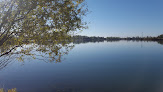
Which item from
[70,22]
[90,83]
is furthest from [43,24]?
[90,83]

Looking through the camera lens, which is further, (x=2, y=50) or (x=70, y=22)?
(x=2, y=50)

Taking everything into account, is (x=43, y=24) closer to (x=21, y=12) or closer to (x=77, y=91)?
(x=21, y=12)

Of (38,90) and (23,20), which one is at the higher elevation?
(23,20)

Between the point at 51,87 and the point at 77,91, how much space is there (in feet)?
13.7

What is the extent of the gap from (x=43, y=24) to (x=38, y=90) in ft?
39.0

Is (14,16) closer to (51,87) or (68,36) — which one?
(68,36)

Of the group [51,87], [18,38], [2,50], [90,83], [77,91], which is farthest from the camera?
[90,83]

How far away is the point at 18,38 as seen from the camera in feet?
26.2

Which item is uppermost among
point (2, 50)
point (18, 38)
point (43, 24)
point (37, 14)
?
point (37, 14)

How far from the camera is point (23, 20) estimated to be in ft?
24.6

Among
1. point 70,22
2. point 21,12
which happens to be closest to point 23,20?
point 21,12

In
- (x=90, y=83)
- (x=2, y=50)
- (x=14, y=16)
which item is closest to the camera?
(x=14, y=16)

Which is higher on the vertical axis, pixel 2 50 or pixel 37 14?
pixel 37 14

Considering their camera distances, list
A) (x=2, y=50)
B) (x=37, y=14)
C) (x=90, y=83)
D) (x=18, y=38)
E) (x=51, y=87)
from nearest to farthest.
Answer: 1. (x=37, y=14)
2. (x=18, y=38)
3. (x=2, y=50)
4. (x=51, y=87)
5. (x=90, y=83)
